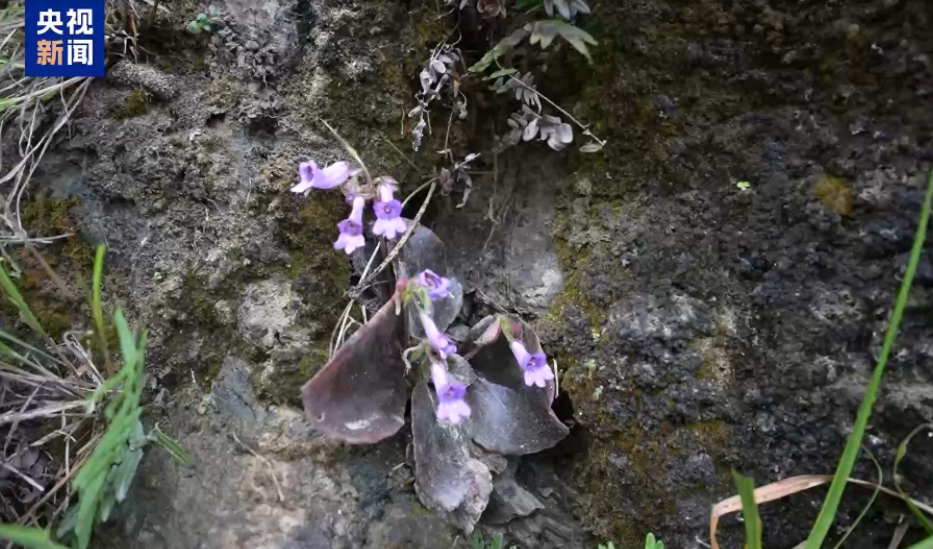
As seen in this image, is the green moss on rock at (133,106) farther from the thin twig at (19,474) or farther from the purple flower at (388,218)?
the thin twig at (19,474)

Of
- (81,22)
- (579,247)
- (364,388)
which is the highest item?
(81,22)

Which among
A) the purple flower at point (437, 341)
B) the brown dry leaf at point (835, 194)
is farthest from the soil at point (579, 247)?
the purple flower at point (437, 341)

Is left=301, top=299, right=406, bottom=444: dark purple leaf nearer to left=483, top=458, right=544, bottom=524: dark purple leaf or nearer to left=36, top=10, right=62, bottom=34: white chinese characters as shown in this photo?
left=483, top=458, right=544, bottom=524: dark purple leaf

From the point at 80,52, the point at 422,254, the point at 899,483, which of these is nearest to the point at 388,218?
the point at 422,254

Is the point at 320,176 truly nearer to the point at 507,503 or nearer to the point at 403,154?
the point at 403,154

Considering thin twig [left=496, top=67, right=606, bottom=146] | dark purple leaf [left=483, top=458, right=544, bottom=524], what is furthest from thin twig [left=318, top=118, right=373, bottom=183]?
dark purple leaf [left=483, top=458, right=544, bottom=524]
